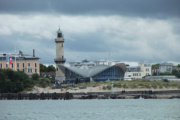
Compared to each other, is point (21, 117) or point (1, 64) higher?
point (1, 64)

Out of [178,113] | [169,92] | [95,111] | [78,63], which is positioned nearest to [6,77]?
[169,92]

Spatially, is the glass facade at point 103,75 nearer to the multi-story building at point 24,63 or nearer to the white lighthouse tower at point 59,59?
the white lighthouse tower at point 59,59

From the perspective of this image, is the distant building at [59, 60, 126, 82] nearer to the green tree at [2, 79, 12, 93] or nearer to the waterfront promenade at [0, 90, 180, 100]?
the green tree at [2, 79, 12, 93]

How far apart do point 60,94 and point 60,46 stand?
41798 millimetres

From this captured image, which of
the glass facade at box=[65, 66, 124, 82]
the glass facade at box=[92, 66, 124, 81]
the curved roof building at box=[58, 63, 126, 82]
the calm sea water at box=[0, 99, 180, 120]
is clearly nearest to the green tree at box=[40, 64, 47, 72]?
the curved roof building at box=[58, 63, 126, 82]

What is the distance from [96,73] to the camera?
131625mm

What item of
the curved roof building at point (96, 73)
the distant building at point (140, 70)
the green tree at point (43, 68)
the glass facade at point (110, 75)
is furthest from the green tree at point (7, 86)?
the distant building at point (140, 70)

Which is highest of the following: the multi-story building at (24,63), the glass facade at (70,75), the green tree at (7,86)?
the multi-story building at (24,63)

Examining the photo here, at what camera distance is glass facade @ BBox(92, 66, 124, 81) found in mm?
132125

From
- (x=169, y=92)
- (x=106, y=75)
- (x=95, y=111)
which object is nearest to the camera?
(x=95, y=111)

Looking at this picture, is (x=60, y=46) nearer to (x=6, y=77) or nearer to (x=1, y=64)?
(x=1, y=64)

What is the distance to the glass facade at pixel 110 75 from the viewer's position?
13212 centimetres

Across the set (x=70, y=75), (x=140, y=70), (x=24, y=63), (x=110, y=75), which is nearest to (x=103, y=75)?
(x=110, y=75)

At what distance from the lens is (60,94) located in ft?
318
